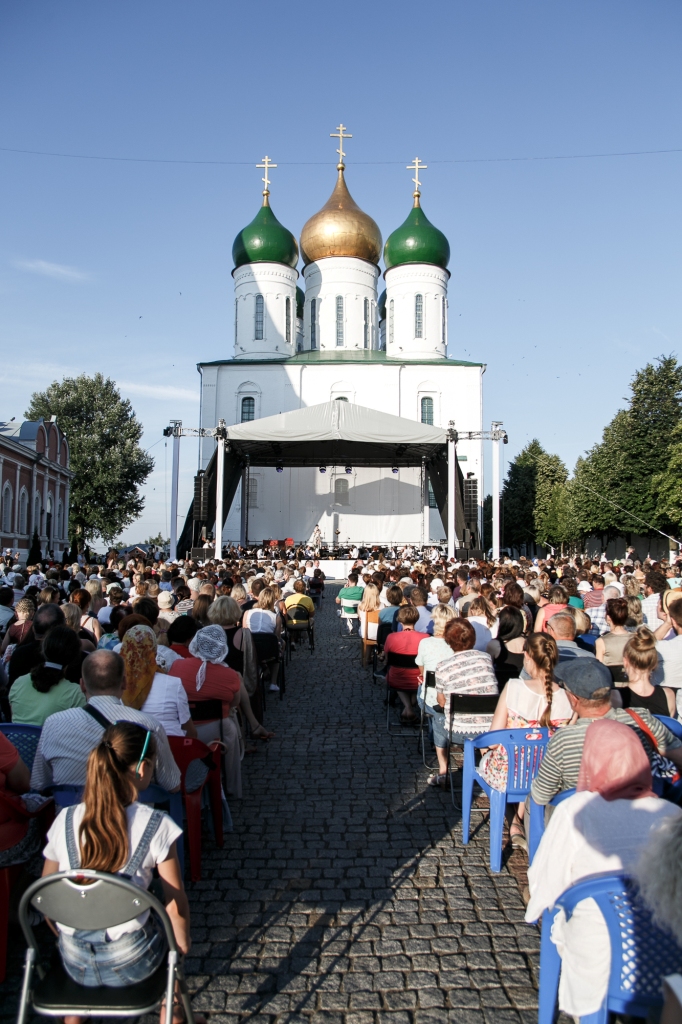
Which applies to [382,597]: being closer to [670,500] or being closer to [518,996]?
[518,996]

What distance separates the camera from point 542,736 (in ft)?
14.2

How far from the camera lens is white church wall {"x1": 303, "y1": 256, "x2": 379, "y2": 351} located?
144 feet

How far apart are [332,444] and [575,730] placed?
3111 cm

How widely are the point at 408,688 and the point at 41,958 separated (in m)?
4.51

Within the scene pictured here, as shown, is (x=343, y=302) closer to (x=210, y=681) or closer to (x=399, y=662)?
(x=399, y=662)

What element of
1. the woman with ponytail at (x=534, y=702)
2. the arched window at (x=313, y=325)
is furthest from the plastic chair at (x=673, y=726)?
the arched window at (x=313, y=325)

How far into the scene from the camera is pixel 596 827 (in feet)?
8.55

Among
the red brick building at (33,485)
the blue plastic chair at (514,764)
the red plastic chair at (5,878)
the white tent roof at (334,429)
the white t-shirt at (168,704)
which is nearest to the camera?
the red plastic chair at (5,878)

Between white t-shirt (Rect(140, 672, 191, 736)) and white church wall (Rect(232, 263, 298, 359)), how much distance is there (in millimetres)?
40667

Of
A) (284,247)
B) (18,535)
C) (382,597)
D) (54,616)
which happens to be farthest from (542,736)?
(284,247)

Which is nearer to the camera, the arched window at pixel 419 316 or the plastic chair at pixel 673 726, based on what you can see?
the plastic chair at pixel 673 726

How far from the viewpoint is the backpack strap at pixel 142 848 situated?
2.52m

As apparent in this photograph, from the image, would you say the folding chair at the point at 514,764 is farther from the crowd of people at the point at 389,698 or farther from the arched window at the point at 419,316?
the arched window at the point at 419,316

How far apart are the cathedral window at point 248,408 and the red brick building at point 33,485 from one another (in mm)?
9770
